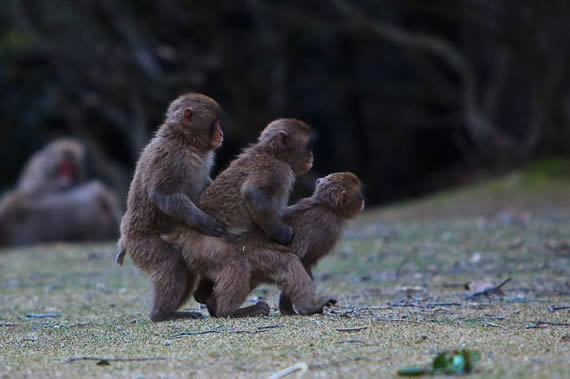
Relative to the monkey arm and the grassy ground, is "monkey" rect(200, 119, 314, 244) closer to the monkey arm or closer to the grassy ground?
the monkey arm

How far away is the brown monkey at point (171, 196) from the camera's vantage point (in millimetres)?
4910

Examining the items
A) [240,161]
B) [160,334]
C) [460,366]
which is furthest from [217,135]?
[460,366]

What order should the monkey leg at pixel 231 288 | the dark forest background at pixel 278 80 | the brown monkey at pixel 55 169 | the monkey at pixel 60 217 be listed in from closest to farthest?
the monkey leg at pixel 231 288 → the brown monkey at pixel 55 169 → the monkey at pixel 60 217 → the dark forest background at pixel 278 80

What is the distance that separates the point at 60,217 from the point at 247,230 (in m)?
8.18

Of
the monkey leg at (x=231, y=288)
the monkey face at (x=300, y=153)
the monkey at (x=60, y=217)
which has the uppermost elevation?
the monkey face at (x=300, y=153)

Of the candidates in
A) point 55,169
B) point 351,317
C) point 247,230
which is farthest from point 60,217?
point 351,317

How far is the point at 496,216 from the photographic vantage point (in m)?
12.5

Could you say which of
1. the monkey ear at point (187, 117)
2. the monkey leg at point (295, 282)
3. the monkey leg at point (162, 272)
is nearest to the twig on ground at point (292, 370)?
the monkey leg at point (295, 282)

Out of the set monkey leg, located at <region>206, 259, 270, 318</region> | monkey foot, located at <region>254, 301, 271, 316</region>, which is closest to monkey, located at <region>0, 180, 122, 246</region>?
monkey foot, located at <region>254, 301, 271, 316</region>

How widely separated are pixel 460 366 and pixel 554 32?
1396 cm

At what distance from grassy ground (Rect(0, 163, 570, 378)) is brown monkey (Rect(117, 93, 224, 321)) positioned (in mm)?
281

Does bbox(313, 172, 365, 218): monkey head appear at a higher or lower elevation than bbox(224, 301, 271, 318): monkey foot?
higher

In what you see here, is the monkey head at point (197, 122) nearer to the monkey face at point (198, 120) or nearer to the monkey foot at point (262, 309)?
the monkey face at point (198, 120)

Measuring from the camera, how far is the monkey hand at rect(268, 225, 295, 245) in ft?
16.0
